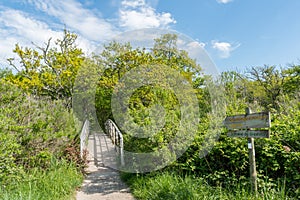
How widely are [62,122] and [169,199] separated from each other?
3.59m

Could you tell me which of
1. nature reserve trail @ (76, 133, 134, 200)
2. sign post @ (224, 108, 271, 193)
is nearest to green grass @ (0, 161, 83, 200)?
nature reserve trail @ (76, 133, 134, 200)

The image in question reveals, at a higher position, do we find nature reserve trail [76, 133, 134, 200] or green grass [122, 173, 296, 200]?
green grass [122, 173, 296, 200]

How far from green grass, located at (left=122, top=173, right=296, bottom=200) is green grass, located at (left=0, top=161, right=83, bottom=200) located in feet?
4.08

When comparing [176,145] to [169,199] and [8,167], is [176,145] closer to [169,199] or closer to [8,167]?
[169,199]

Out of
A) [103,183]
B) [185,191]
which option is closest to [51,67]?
[103,183]

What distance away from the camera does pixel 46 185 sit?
12.1 ft

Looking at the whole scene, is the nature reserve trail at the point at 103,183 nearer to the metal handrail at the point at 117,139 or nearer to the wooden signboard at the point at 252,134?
the metal handrail at the point at 117,139

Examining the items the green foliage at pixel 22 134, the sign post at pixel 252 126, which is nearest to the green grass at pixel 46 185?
the green foliage at pixel 22 134

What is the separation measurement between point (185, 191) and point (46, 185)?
7.37 feet

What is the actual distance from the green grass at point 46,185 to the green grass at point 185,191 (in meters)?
1.24

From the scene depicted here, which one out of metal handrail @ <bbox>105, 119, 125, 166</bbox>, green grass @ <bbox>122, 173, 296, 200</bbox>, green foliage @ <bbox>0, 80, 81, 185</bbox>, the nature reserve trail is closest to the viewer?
green grass @ <bbox>122, 173, 296, 200</bbox>

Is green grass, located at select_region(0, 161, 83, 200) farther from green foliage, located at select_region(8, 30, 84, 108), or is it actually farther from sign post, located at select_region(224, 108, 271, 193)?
green foliage, located at select_region(8, 30, 84, 108)

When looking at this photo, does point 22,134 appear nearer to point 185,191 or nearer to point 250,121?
point 185,191

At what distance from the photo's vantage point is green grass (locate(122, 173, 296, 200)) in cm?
289
